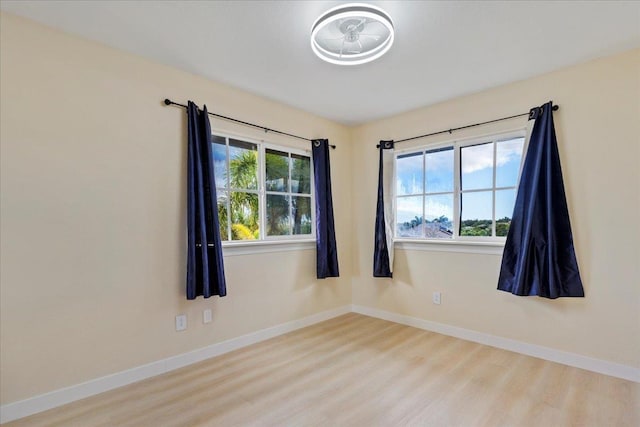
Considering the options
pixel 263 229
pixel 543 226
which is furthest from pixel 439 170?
pixel 263 229

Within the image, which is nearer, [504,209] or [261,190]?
[504,209]

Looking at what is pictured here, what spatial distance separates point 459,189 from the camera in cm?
307

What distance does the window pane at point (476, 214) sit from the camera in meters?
2.90

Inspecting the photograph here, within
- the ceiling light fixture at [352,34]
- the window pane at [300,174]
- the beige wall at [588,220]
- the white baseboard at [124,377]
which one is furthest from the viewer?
the window pane at [300,174]

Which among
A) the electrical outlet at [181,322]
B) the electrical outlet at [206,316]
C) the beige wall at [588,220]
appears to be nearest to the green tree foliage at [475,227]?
the beige wall at [588,220]

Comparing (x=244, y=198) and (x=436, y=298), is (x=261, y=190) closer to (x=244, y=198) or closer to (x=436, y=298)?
(x=244, y=198)

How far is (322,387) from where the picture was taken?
6.91 feet

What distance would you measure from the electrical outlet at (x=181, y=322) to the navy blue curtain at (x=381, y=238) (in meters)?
2.00

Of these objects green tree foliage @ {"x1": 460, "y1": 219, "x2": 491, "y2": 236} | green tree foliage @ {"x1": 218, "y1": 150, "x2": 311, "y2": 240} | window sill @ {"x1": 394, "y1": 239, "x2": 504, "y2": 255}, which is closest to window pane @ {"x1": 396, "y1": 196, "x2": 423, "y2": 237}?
window sill @ {"x1": 394, "y1": 239, "x2": 504, "y2": 255}

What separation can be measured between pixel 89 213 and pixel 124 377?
45.2 inches

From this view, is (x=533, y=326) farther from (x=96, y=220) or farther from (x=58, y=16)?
(x=58, y=16)

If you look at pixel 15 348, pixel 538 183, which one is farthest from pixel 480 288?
pixel 15 348

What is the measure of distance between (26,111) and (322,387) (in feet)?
8.24

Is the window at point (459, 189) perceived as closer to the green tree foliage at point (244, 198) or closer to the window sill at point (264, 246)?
the window sill at point (264, 246)
